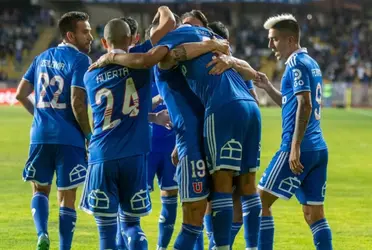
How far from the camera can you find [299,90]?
7.98m

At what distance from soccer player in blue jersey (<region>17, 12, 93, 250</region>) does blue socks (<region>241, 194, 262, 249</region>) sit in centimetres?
178

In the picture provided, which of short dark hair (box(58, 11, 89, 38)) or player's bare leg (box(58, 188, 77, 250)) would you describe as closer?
player's bare leg (box(58, 188, 77, 250))

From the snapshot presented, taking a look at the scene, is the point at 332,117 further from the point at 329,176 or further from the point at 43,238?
the point at 43,238

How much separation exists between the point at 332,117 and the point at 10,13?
98.1 feet

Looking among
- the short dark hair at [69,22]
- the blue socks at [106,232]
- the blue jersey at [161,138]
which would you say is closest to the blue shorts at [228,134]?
the blue socks at [106,232]

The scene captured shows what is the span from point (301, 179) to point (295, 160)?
290 mm

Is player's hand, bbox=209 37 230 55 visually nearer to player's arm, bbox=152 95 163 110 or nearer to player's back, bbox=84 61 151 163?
player's back, bbox=84 61 151 163

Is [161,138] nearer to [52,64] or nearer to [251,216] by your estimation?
[52,64]

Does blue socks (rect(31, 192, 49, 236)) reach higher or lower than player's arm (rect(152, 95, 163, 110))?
lower

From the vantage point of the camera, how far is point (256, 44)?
54.9 meters

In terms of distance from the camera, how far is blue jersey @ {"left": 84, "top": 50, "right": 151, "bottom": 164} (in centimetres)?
716

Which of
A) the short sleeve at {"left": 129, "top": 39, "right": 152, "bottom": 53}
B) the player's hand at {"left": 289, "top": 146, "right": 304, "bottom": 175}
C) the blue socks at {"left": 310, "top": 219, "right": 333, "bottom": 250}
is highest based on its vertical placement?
the short sleeve at {"left": 129, "top": 39, "right": 152, "bottom": 53}

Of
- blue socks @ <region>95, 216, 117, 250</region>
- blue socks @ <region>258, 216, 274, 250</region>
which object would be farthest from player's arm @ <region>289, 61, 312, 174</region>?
blue socks @ <region>95, 216, 117, 250</region>

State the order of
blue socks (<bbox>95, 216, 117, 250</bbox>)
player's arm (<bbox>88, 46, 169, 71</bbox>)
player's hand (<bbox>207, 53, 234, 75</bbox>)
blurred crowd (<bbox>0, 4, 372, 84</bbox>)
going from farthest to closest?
blurred crowd (<bbox>0, 4, 372, 84</bbox>), player's hand (<bbox>207, 53, 234, 75</bbox>), blue socks (<bbox>95, 216, 117, 250</bbox>), player's arm (<bbox>88, 46, 169, 71</bbox>)
